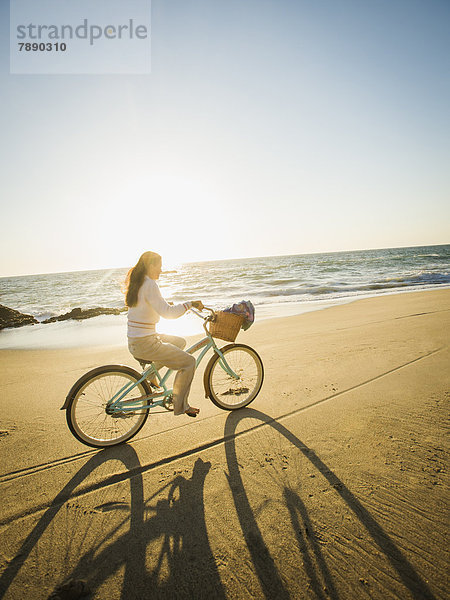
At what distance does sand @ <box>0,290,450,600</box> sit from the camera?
1.93 metres

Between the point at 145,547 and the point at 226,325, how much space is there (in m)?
2.39

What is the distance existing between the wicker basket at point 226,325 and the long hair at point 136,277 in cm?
108

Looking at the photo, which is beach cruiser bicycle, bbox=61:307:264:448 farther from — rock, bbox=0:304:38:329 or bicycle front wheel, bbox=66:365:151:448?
rock, bbox=0:304:38:329

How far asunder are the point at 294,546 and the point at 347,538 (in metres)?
0.39

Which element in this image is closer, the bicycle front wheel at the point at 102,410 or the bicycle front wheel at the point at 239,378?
the bicycle front wheel at the point at 102,410

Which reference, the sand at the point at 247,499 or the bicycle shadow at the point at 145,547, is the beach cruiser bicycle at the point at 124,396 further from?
the bicycle shadow at the point at 145,547

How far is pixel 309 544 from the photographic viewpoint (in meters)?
2.12

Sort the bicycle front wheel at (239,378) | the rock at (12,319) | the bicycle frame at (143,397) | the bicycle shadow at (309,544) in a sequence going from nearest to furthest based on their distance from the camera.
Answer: the bicycle shadow at (309,544) < the bicycle frame at (143,397) < the bicycle front wheel at (239,378) < the rock at (12,319)

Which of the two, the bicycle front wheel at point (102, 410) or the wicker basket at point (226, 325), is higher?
the wicker basket at point (226, 325)

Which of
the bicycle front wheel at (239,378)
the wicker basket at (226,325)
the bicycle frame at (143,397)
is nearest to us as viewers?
the bicycle frame at (143,397)

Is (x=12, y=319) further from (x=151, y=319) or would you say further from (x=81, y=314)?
(x=151, y=319)

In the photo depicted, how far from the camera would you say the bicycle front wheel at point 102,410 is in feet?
11.0

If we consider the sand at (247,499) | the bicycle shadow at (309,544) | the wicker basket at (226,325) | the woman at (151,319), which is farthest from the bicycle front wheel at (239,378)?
the bicycle shadow at (309,544)

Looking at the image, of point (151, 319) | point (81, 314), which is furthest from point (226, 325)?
point (81, 314)
